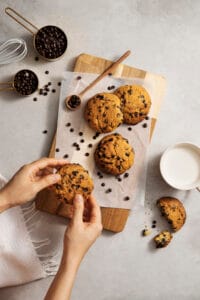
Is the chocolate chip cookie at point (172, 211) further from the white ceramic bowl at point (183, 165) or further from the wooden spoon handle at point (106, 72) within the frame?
the wooden spoon handle at point (106, 72)

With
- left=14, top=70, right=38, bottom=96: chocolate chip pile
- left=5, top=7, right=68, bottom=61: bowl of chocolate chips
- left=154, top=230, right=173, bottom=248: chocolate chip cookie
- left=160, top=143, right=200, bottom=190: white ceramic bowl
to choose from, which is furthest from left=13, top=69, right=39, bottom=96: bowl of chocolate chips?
left=154, top=230, right=173, bottom=248: chocolate chip cookie

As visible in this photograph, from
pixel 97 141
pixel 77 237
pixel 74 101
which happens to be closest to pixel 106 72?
pixel 74 101

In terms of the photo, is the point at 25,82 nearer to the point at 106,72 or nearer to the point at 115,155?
the point at 106,72

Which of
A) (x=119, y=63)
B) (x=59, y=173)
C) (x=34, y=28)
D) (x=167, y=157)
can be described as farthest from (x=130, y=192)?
(x=34, y=28)

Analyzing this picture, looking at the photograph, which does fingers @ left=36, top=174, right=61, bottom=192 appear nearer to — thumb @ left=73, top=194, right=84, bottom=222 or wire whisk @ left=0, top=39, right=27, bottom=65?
thumb @ left=73, top=194, right=84, bottom=222

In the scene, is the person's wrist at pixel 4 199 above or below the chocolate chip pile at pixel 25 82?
below

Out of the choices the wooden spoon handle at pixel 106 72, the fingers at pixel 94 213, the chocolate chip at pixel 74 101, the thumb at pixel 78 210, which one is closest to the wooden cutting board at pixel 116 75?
the wooden spoon handle at pixel 106 72

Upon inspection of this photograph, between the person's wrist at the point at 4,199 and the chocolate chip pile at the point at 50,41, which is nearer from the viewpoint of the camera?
the person's wrist at the point at 4,199
